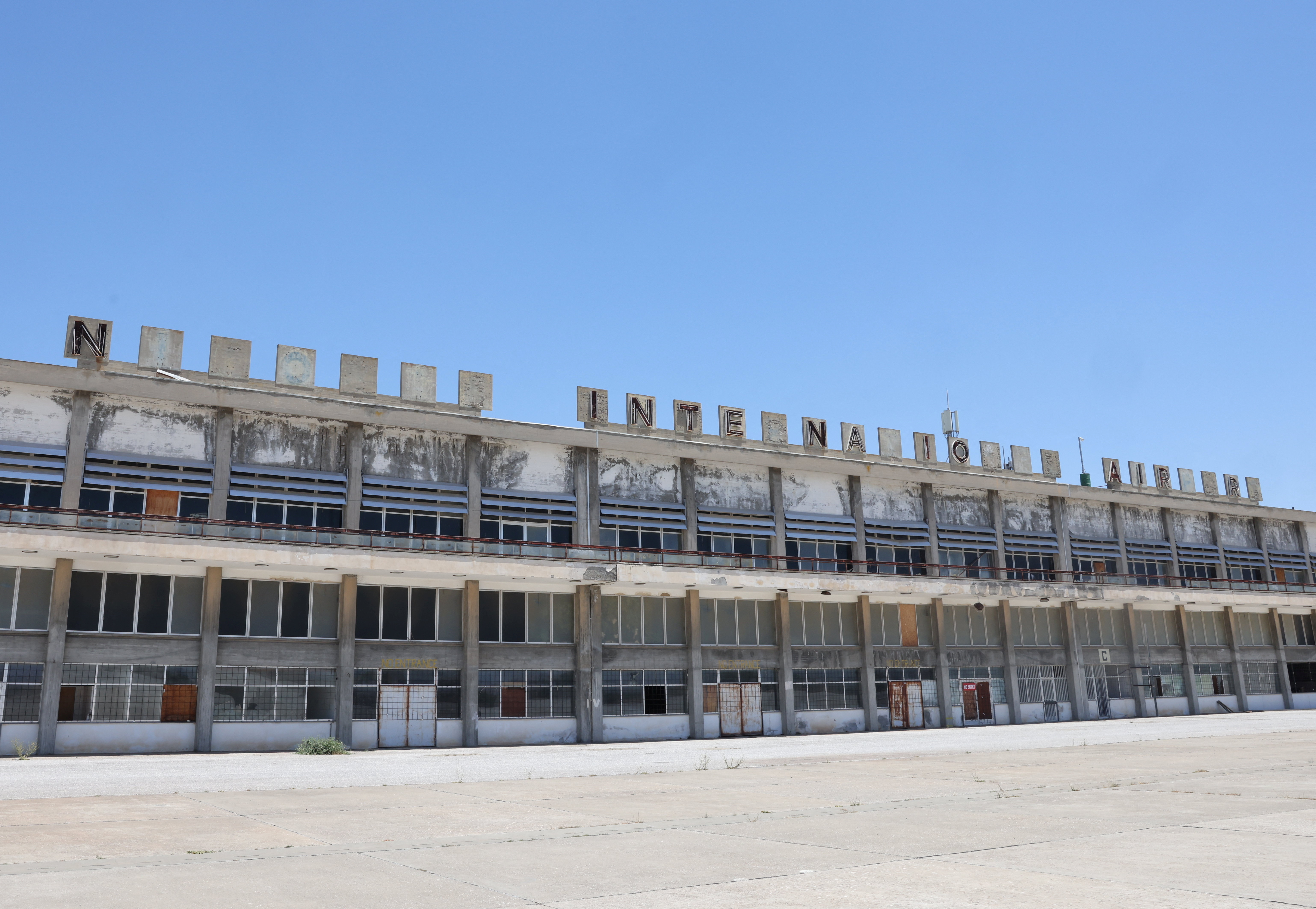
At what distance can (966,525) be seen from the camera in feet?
178

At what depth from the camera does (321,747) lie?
111 feet

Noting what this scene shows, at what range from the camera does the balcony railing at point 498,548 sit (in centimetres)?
3356

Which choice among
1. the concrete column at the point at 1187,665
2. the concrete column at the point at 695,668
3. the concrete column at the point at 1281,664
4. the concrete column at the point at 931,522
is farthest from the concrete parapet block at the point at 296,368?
the concrete column at the point at 1281,664

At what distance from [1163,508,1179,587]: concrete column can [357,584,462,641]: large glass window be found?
142 ft

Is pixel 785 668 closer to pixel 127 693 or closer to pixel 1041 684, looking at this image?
pixel 1041 684

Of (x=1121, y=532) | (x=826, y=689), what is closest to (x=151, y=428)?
(x=826, y=689)

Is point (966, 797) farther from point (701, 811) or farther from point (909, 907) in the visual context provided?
point (909, 907)

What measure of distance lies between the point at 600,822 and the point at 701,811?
192 cm

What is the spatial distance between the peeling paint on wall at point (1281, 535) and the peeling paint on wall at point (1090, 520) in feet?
47.5

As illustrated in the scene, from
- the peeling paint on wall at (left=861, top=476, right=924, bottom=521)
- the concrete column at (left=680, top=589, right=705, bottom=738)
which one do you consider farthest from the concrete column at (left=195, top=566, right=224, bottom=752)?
the peeling paint on wall at (left=861, top=476, right=924, bottom=521)

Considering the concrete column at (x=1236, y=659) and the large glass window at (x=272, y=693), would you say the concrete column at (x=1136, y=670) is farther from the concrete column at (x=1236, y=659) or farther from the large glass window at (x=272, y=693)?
the large glass window at (x=272, y=693)

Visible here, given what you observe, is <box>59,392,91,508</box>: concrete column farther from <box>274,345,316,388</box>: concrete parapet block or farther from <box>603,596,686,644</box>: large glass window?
<box>603,596,686,644</box>: large glass window

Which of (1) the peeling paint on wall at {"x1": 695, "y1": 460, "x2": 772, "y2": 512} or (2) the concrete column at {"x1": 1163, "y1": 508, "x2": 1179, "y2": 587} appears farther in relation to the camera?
(2) the concrete column at {"x1": 1163, "y1": 508, "x2": 1179, "y2": 587}

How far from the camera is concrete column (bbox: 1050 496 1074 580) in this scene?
56969mm
